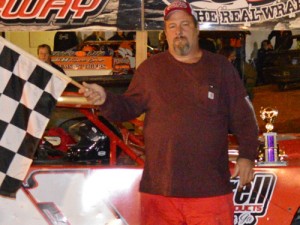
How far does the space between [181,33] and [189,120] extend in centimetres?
47

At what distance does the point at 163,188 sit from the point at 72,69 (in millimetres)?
8048

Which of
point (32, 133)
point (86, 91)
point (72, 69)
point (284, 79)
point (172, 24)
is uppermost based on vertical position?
point (172, 24)

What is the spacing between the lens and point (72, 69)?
38.1 feet

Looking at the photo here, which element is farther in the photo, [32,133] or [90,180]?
[90,180]

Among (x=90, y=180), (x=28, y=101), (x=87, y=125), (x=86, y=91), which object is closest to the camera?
(x=86, y=91)

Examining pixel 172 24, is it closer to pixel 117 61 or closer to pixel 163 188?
pixel 163 188

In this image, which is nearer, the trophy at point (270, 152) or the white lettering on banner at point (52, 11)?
the trophy at point (270, 152)

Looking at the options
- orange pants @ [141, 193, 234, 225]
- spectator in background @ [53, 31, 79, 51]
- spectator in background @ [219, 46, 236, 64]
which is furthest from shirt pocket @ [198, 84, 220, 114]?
spectator in background @ [53, 31, 79, 51]

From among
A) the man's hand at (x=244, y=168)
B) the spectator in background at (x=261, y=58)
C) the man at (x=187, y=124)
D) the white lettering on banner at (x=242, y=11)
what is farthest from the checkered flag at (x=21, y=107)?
the spectator in background at (x=261, y=58)

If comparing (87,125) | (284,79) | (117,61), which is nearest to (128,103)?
(87,125)

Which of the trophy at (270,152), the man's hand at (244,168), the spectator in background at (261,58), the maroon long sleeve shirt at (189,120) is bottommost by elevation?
the spectator in background at (261,58)

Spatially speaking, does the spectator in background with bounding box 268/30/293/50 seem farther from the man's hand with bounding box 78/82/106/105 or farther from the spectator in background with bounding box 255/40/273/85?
the man's hand with bounding box 78/82/106/105

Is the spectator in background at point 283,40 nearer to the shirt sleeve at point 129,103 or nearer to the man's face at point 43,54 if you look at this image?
the man's face at point 43,54

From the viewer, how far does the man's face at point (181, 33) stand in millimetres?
3756
